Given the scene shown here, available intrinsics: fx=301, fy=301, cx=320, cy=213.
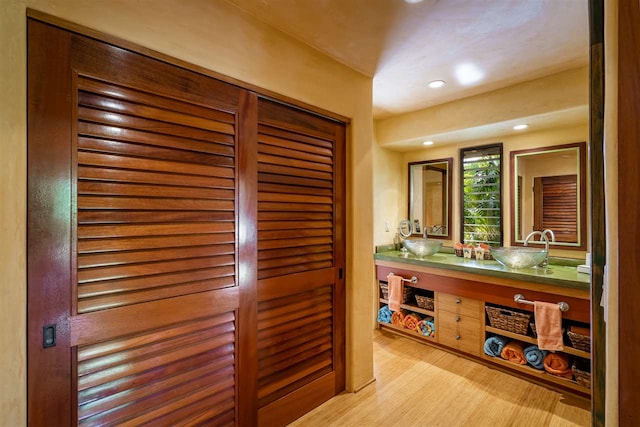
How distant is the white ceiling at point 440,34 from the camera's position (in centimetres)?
153

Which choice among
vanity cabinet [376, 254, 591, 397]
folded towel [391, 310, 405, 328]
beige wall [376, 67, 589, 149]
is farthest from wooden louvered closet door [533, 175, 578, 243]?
folded towel [391, 310, 405, 328]

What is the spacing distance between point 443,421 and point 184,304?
5.73ft

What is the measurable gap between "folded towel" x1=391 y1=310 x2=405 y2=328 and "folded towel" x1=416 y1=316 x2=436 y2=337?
189 millimetres

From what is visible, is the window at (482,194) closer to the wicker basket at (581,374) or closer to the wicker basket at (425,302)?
the wicker basket at (425,302)

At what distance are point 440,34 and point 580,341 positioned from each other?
2257mm

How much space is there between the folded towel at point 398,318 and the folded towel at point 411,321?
3 centimetres

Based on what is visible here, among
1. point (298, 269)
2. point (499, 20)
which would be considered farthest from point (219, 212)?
point (499, 20)

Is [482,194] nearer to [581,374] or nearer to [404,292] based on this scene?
[404,292]

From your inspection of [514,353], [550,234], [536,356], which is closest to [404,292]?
[514,353]

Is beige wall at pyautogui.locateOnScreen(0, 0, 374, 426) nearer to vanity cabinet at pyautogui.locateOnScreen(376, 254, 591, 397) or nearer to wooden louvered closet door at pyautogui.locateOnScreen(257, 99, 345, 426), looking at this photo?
wooden louvered closet door at pyautogui.locateOnScreen(257, 99, 345, 426)

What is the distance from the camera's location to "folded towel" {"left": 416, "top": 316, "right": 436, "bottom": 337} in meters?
2.90

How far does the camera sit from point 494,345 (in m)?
2.53

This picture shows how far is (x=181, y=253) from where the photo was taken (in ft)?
4.57

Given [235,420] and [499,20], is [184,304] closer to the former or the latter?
[235,420]
